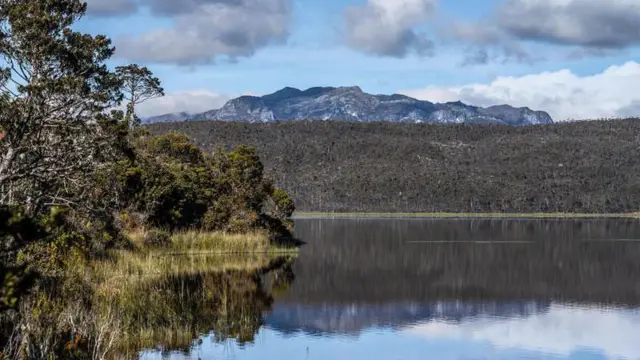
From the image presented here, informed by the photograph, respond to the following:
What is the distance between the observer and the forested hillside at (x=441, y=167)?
149 metres

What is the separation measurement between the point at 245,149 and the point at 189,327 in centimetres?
2882

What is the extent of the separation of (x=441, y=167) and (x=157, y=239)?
423 feet

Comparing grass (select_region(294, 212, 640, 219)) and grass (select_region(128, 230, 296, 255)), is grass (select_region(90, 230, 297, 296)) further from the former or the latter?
grass (select_region(294, 212, 640, 219))

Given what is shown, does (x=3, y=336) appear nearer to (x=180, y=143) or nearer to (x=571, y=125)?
(x=180, y=143)

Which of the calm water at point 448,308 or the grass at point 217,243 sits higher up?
the grass at point 217,243

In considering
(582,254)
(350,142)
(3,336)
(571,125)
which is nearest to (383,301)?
(3,336)

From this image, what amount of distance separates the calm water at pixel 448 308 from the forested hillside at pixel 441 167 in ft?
310

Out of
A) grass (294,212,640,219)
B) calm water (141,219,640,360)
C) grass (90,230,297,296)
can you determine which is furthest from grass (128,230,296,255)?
grass (294,212,640,219)

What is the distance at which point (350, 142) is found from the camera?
557 feet

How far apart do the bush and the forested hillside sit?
109678mm

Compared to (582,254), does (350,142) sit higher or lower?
higher

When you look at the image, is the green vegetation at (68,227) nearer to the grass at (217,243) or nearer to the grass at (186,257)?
the grass at (186,257)

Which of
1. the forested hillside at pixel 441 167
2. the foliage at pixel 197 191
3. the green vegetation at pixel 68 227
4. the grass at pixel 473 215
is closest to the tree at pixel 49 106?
the green vegetation at pixel 68 227

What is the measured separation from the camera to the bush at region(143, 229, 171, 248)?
33.7 m
